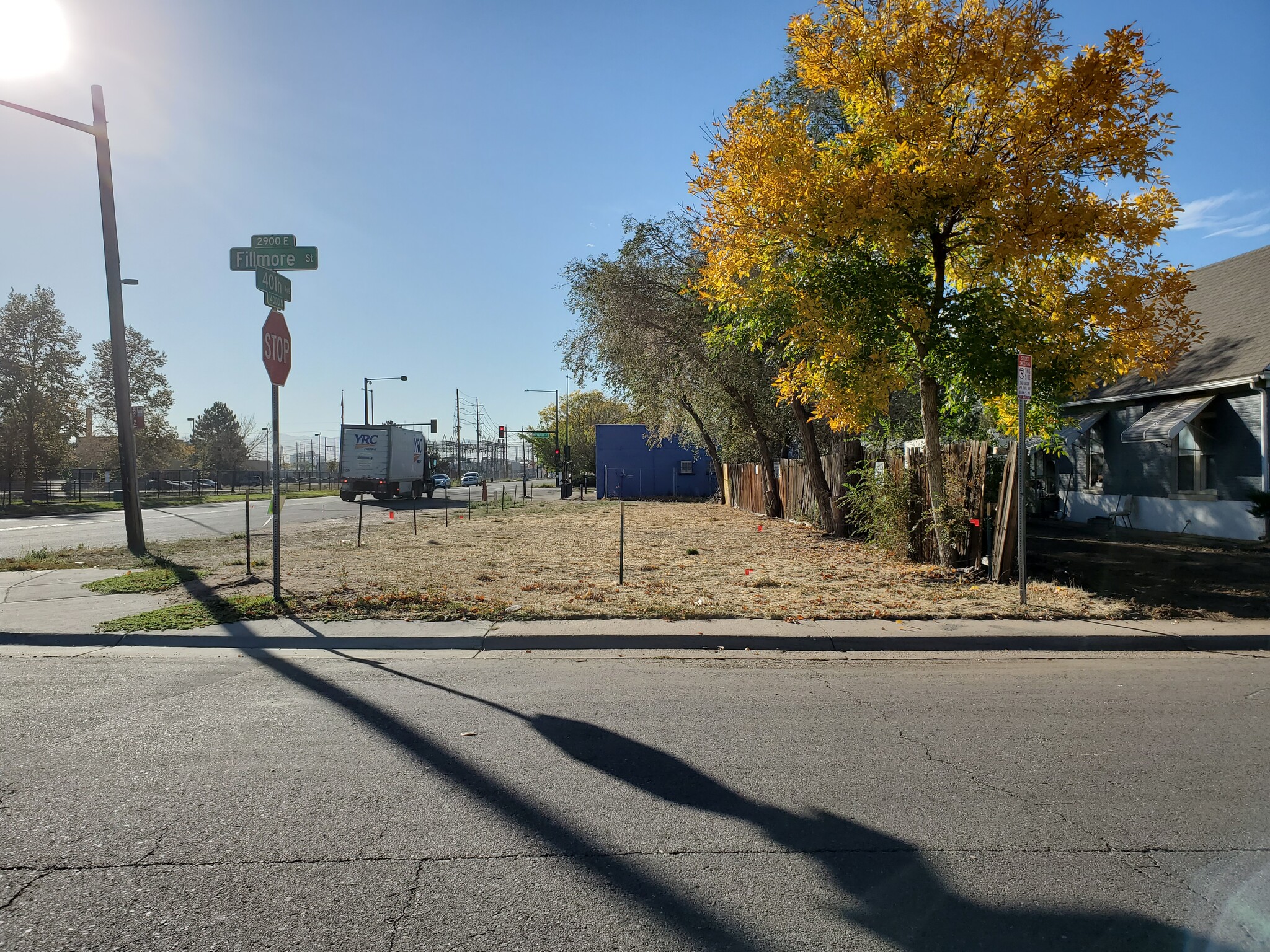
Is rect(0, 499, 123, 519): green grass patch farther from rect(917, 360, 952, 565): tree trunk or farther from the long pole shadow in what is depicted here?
the long pole shadow

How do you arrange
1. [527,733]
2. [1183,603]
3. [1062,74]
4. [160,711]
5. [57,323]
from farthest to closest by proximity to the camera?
[57,323]
[1062,74]
[1183,603]
[160,711]
[527,733]

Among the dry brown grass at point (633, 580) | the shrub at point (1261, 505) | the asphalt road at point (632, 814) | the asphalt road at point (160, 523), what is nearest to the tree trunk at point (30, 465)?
the asphalt road at point (160, 523)

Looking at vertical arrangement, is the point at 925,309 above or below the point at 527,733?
above

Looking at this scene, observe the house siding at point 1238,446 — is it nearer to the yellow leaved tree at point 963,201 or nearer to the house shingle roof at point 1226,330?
the house shingle roof at point 1226,330

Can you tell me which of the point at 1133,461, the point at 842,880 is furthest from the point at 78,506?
the point at 842,880

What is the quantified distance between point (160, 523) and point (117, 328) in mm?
11349

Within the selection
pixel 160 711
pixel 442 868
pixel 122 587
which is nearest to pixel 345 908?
pixel 442 868

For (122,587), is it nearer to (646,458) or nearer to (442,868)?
(442,868)

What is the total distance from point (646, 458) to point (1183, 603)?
41041 millimetres

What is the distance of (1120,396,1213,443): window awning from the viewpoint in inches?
621

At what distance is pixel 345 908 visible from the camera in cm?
297

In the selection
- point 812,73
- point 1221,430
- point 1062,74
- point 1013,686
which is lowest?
point 1013,686

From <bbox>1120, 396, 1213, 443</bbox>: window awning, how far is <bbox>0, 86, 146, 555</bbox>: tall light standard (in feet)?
64.1

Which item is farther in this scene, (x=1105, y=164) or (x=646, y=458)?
(x=646, y=458)
